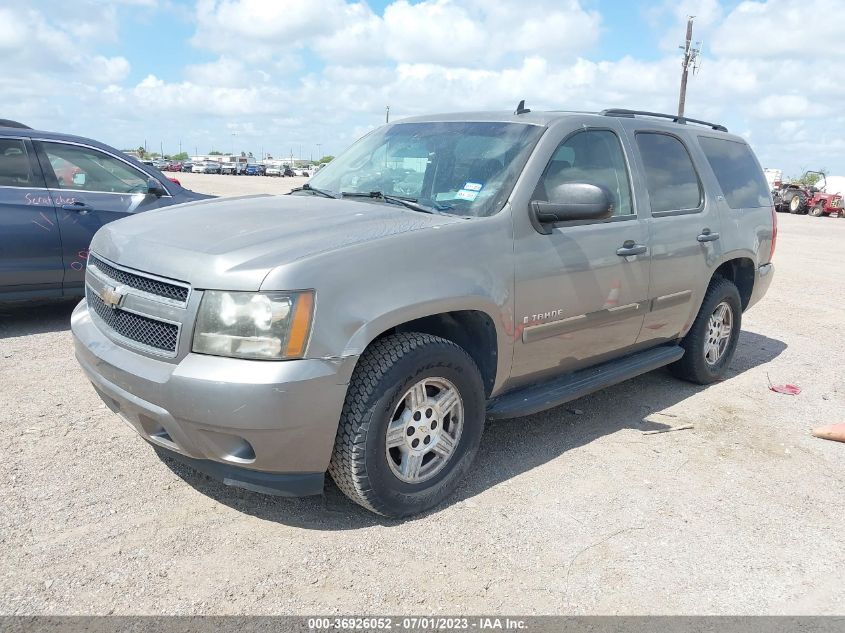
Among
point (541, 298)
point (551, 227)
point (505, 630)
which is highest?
point (551, 227)

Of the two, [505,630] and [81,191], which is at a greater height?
[81,191]

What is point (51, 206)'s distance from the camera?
5.98 meters

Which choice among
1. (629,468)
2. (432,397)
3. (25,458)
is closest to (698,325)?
(629,468)

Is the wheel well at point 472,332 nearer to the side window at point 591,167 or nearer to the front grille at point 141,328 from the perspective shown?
the side window at point 591,167

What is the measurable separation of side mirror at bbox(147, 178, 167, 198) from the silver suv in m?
2.60

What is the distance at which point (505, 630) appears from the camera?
8.35 ft

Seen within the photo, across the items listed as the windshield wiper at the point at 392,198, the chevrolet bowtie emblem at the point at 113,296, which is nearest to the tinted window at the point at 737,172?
the windshield wiper at the point at 392,198

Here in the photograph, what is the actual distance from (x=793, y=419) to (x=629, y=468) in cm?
166

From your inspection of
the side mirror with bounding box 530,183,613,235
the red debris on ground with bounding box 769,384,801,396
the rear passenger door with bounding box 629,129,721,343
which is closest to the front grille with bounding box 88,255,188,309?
the side mirror with bounding box 530,183,613,235

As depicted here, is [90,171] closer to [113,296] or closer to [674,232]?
[113,296]

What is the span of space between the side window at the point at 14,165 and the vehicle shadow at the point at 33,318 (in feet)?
3.37

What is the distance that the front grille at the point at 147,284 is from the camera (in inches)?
112

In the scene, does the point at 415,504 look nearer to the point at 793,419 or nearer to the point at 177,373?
the point at 177,373

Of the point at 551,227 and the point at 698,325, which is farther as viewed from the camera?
the point at 698,325
